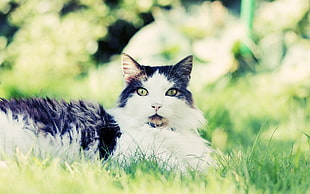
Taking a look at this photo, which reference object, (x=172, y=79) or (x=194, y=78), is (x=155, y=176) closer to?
(x=172, y=79)

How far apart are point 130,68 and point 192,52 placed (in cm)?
253

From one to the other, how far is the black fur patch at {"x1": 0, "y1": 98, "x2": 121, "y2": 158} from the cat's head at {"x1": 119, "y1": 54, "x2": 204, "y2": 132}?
0.13 metres

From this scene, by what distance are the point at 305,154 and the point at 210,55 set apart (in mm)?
2470

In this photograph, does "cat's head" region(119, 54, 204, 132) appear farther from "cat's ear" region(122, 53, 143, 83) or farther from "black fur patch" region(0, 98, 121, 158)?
"black fur patch" region(0, 98, 121, 158)

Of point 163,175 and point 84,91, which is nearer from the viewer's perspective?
point 163,175

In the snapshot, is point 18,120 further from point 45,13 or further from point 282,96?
point 45,13

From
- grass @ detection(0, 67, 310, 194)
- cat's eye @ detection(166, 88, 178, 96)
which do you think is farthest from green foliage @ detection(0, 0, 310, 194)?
cat's eye @ detection(166, 88, 178, 96)

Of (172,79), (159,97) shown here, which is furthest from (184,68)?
(159,97)

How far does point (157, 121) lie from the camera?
2188 millimetres

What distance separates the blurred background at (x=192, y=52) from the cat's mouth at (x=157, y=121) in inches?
31.2

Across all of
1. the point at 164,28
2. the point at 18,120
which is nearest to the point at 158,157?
the point at 18,120

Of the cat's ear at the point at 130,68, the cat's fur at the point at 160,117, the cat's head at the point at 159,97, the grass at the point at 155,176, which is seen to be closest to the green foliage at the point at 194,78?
the grass at the point at 155,176

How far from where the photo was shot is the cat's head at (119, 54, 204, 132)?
85.4 inches

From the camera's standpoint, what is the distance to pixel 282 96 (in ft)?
13.4
